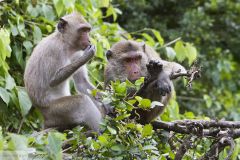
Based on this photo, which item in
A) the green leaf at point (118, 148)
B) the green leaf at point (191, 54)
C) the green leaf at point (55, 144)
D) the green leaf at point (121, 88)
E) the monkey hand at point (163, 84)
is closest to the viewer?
the green leaf at point (55, 144)

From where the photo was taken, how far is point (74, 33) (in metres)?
7.07

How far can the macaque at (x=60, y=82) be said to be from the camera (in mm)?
6477

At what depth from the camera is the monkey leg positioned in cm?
645

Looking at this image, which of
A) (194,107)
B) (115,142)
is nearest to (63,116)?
(115,142)

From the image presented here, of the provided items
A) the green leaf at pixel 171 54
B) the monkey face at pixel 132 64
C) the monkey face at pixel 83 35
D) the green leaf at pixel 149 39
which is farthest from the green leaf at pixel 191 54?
the monkey face at pixel 83 35

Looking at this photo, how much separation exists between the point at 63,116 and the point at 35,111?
0.96 metres

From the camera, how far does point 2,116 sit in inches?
279

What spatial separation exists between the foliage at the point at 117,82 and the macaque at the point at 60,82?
0.67 ft

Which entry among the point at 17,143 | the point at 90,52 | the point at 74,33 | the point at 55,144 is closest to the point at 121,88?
the point at 55,144

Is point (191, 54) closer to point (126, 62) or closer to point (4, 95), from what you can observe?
point (126, 62)

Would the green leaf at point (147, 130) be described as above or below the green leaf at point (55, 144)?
below

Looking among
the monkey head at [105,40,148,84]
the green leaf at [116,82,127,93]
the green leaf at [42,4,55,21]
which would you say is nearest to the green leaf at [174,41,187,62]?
the monkey head at [105,40,148,84]

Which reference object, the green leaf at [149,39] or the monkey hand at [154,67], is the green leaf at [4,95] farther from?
the green leaf at [149,39]

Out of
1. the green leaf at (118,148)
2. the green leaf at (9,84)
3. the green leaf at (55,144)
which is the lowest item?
the green leaf at (9,84)
